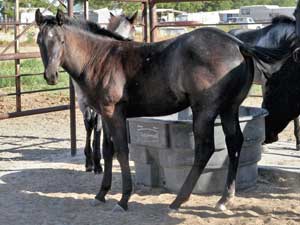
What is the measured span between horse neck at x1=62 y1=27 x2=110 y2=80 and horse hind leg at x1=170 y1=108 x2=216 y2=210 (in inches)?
41.3

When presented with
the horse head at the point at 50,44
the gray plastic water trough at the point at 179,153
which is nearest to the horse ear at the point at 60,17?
the horse head at the point at 50,44

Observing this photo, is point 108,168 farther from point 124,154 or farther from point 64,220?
point 64,220

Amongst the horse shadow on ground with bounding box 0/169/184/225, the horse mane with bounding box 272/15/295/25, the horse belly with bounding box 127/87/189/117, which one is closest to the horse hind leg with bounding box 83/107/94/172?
the horse shadow on ground with bounding box 0/169/184/225

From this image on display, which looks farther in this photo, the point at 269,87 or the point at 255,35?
the point at 255,35

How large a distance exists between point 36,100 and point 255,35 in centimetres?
515

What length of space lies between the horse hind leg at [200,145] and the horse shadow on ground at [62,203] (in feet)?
0.73

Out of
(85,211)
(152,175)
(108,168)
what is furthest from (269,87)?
(85,211)

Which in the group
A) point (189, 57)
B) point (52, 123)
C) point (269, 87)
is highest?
point (189, 57)

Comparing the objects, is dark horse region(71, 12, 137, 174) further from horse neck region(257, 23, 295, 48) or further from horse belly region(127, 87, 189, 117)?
horse neck region(257, 23, 295, 48)

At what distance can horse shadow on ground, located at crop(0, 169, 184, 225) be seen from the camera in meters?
4.34

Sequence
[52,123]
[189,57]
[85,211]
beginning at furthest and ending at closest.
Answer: [52,123] → [85,211] → [189,57]

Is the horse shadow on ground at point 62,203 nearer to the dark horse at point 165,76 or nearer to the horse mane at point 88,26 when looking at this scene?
the dark horse at point 165,76

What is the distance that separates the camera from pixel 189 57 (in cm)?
426

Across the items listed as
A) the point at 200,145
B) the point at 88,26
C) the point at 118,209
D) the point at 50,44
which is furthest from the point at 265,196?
the point at 50,44
